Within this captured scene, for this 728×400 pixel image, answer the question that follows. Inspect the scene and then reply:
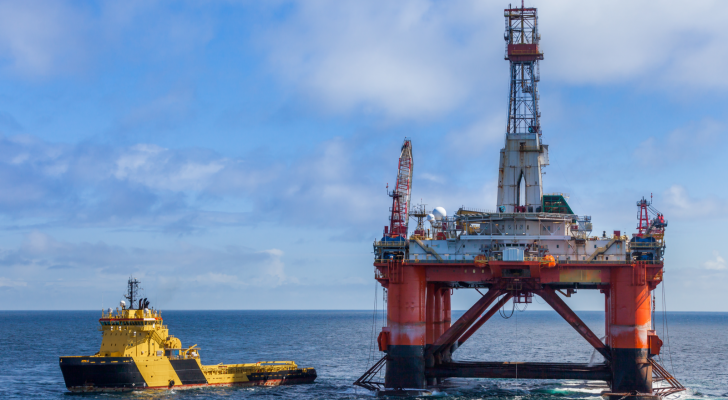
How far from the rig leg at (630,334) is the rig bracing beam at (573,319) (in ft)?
2.48

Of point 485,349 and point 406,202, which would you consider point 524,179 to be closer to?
point 406,202

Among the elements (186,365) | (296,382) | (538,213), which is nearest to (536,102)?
(538,213)

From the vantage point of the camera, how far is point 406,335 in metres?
44.8

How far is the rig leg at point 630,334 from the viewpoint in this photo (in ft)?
140

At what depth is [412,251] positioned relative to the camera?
46.4m

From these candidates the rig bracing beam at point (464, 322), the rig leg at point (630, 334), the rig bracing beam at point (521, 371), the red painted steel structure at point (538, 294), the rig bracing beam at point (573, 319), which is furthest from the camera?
the rig bracing beam at point (464, 322)

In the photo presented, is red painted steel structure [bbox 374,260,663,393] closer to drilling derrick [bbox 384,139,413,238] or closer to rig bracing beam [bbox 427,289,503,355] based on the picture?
rig bracing beam [bbox 427,289,503,355]

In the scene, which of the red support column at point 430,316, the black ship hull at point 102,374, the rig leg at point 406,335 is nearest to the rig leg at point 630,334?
the rig leg at point 406,335

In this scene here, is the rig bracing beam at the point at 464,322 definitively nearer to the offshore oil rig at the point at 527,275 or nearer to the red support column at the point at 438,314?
the offshore oil rig at the point at 527,275

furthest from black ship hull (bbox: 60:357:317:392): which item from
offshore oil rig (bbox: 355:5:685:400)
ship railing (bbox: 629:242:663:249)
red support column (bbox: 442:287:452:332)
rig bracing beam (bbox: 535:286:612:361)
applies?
ship railing (bbox: 629:242:663:249)

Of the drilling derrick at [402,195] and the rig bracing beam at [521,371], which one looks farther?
the drilling derrick at [402,195]

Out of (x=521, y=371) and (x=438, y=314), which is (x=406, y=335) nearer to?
(x=521, y=371)

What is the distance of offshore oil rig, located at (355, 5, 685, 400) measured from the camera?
43219 millimetres

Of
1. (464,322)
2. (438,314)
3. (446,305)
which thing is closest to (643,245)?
(464,322)
